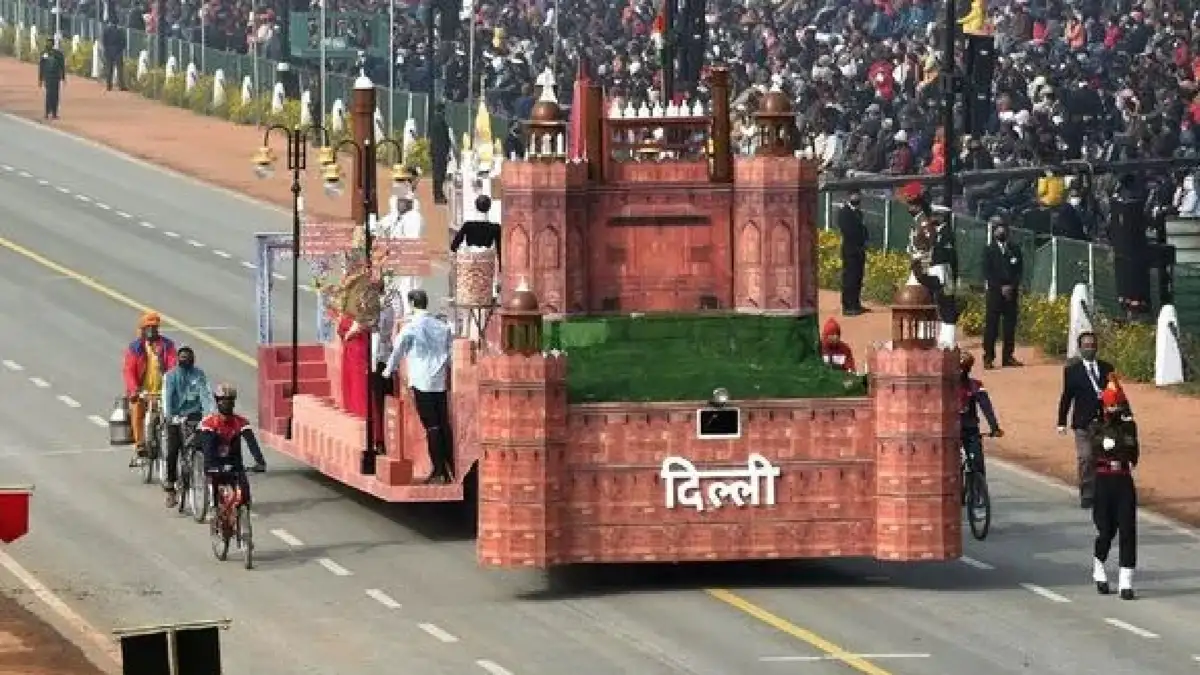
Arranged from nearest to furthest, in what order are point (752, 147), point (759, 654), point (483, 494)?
point (759, 654)
point (483, 494)
point (752, 147)

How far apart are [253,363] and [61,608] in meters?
15.0

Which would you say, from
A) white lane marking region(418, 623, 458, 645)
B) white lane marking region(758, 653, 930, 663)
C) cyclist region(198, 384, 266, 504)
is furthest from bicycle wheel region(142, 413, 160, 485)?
white lane marking region(758, 653, 930, 663)

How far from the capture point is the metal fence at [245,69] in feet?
226

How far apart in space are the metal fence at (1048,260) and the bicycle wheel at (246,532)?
15.4 meters

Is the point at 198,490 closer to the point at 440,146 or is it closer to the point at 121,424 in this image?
the point at 121,424

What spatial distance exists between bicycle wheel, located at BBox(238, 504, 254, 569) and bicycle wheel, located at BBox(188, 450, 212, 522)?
1175 mm

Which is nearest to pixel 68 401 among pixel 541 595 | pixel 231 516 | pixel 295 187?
pixel 295 187

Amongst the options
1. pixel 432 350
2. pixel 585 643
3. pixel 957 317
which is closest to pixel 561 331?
pixel 432 350

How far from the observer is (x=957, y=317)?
159 feet

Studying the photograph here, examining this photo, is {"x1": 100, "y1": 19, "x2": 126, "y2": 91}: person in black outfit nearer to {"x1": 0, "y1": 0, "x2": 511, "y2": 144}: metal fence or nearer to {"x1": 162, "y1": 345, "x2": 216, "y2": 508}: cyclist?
{"x1": 0, "y1": 0, "x2": 511, "y2": 144}: metal fence

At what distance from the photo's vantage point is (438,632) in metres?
30.6

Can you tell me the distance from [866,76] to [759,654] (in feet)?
125

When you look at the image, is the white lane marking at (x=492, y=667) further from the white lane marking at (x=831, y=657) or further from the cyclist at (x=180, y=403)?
the cyclist at (x=180, y=403)

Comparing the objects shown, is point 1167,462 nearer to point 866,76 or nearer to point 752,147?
point 752,147
